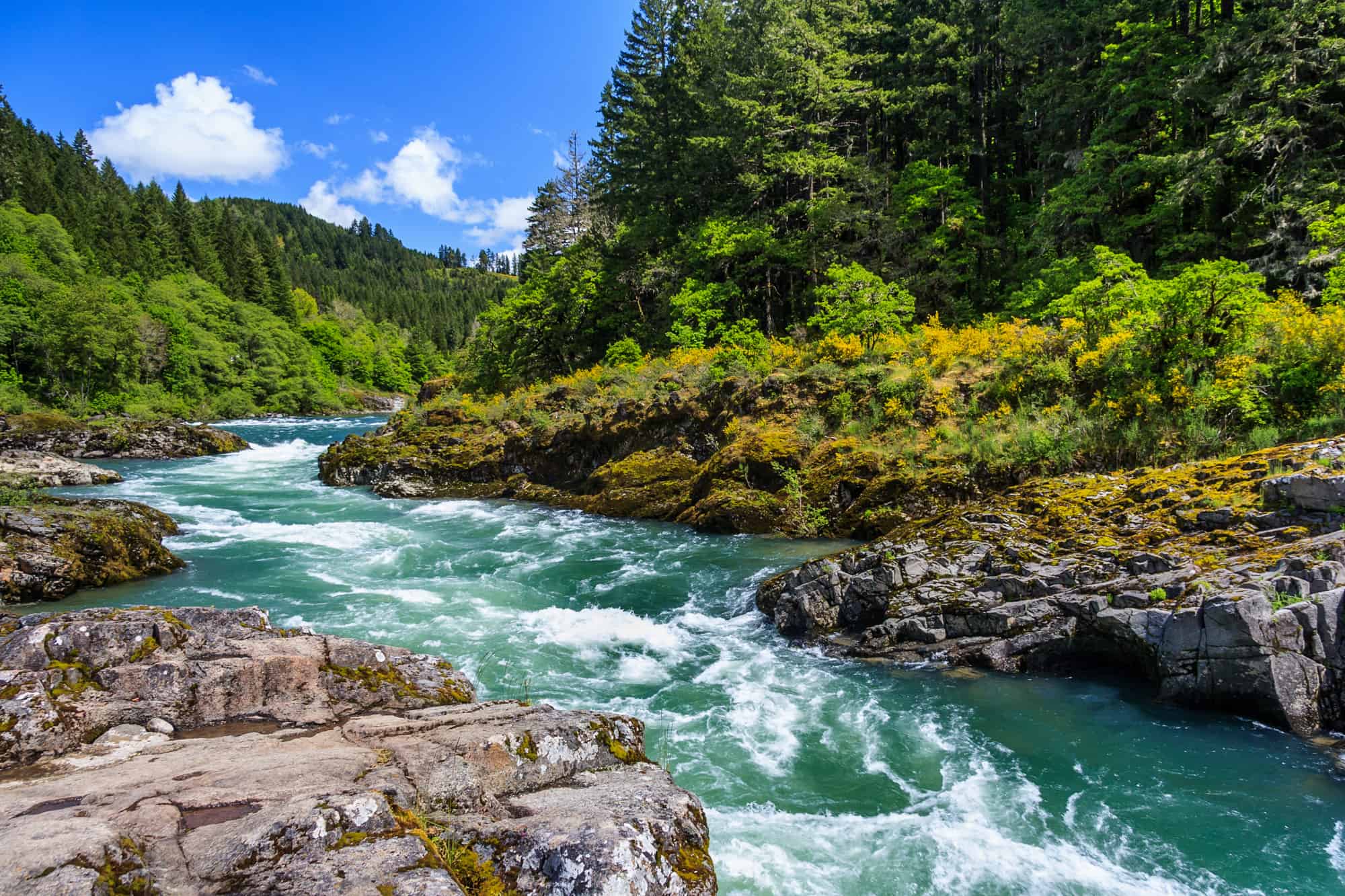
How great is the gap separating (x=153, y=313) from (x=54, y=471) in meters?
44.8

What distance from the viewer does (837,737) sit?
7.18 metres

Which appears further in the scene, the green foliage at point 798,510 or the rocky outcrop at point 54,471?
the rocky outcrop at point 54,471

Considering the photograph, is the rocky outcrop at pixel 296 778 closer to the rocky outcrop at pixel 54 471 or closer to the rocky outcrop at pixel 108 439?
the rocky outcrop at pixel 54 471

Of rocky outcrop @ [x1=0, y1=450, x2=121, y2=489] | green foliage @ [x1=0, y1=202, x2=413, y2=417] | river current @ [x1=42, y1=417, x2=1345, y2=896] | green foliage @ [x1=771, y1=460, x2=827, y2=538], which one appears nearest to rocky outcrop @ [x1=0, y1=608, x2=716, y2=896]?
river current @ [x1=42, y1=417, x2=1345, y2=896]

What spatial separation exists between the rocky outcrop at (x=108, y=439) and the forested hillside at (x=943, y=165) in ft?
50.0

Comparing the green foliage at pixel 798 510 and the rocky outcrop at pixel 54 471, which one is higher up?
the green foliage at pixel 798 510

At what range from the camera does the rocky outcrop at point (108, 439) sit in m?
31.0

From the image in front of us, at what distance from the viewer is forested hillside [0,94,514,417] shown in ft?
150

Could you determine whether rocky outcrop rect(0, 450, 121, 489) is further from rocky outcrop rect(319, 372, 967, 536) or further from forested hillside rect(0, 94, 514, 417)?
forested hillside rect(0, 94, 514, 417)

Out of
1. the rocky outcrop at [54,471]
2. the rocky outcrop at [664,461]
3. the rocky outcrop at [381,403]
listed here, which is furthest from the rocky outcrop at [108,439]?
the rocky outcrop at [381,403]

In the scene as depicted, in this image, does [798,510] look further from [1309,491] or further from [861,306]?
[1309,491]

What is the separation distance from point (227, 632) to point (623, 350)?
22.2 m

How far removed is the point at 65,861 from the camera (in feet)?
9.23

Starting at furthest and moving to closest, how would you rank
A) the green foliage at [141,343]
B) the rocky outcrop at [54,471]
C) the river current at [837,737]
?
the green foliage at [141,343], the rocky outcrop at [54,471], the river current at [837,737]
